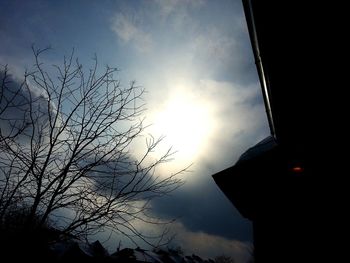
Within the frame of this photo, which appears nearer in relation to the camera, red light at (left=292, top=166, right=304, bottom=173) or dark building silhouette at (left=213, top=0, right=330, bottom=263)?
dark building silhouette at (left=213, top=0, right=330, bottom=263)

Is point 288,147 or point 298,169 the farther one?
point 288,147

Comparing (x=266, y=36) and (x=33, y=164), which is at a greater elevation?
(x=266, y=36)

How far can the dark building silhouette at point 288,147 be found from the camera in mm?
2051

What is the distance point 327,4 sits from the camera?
70.8 inches

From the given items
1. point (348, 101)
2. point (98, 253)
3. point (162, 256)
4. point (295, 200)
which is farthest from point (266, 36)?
point (162, 256)

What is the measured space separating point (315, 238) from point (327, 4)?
3.11 m

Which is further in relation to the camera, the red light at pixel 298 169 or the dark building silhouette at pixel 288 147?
the red light at pixel 298 169

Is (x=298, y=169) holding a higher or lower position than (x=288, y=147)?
lower

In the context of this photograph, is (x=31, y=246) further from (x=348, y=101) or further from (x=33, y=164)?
(x=348, y=101)

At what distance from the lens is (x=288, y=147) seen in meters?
4.04

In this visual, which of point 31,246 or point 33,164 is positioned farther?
point 33,164

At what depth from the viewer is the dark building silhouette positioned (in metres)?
2.05

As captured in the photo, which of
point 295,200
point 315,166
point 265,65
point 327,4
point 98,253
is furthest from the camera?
point 98,253

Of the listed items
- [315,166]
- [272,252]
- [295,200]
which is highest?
[315,166]
